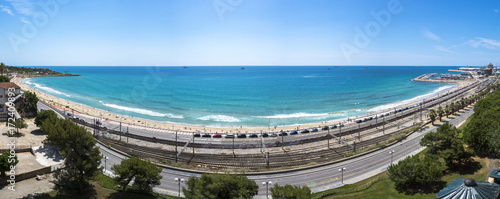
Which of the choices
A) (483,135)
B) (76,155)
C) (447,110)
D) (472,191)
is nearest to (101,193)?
(76,155)

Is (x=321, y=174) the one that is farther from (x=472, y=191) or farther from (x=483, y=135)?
(x=483, y=135)

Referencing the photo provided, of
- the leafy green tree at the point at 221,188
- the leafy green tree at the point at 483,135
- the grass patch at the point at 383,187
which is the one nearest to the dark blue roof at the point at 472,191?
the grass patch at the point at 383,187

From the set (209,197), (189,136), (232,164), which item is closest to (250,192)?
(209,197)

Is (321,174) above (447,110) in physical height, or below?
below

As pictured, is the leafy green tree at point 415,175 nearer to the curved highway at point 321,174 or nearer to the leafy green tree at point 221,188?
the curved highway at point 321,174

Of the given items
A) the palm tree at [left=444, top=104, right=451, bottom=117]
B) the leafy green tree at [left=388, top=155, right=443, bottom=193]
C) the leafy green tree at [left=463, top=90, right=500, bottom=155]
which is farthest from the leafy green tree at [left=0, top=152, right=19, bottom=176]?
the palm tree at [left=444, top=104, right=451, bottom=117]

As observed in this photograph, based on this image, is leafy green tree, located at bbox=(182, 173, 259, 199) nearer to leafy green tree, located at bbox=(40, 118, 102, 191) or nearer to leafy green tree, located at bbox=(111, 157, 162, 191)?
leafy green tree, located at bbox=(111, 157, 162, 191)
